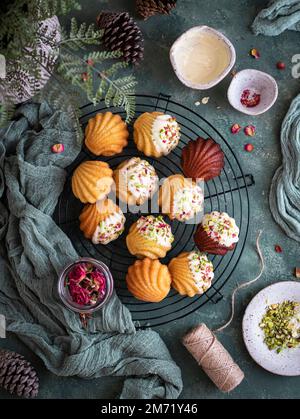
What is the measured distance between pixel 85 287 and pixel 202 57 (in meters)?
1.05

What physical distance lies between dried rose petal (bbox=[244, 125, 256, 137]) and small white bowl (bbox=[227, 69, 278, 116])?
0.07 metres

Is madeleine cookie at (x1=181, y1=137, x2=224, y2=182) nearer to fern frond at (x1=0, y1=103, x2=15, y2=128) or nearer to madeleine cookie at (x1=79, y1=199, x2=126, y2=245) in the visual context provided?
madeleine cookie at (x1=79, y1=199, x2=126, y2=245)

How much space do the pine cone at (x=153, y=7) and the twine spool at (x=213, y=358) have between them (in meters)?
1.30

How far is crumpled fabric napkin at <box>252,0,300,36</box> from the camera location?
7.70 ft

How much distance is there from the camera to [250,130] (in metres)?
2.42

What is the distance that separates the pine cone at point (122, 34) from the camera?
7.51 feet

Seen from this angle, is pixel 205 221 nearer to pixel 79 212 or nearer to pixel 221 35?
pixel 79 212

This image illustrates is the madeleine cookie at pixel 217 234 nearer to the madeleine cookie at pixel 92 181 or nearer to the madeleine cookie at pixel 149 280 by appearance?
the madeleine cookie at pixel 149 280

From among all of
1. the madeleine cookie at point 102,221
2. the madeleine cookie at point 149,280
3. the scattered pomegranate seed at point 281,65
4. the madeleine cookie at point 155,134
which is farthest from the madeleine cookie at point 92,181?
the scattered pomegranate seed at point 281,65

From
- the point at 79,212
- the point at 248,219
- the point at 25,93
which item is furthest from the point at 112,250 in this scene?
Answer: the point at 25,93

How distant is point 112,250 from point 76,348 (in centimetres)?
42

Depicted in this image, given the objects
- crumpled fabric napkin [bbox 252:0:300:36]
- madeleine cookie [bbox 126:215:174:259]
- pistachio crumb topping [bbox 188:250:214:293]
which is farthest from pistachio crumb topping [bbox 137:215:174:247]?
crumpled fabric napkin [bbox 252:0:300:36]

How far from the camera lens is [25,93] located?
199 cm

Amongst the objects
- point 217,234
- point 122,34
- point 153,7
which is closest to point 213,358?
point 217,234
